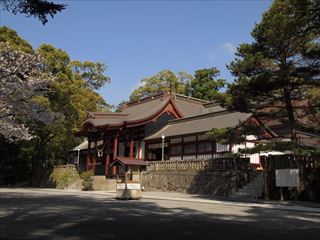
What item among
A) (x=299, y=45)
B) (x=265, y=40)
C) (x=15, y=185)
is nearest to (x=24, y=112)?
(x=265, y=40)

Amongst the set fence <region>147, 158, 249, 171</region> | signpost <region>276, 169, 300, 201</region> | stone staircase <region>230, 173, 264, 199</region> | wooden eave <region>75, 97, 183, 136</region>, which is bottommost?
stone staircase <region>230, 173, 264, 199</region>

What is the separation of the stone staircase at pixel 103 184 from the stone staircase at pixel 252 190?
14432 mm

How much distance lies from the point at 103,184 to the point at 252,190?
1658 centimetres

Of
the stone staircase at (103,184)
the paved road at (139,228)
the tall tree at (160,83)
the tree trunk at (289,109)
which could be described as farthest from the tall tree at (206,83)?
the paved road at (139,228)

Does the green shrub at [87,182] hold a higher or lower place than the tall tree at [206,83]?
lower

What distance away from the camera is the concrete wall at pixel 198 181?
89.7ft

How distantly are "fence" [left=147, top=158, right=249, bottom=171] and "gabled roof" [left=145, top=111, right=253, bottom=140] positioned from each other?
3122 millimetres

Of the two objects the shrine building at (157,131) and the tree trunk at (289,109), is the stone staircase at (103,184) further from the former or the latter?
the tree trunk at (289,109)

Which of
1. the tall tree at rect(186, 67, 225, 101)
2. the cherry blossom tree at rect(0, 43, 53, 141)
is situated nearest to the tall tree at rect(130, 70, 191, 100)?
the tall tree at rect(186, 67, 225, 101)

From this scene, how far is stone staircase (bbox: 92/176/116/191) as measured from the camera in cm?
3807

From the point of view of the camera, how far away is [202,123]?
36.4 meters

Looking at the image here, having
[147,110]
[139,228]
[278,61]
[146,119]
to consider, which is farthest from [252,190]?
[147,110]

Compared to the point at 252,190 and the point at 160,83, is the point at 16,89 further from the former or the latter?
the point at 160,83

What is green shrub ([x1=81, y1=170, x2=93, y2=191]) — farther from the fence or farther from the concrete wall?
the fence
